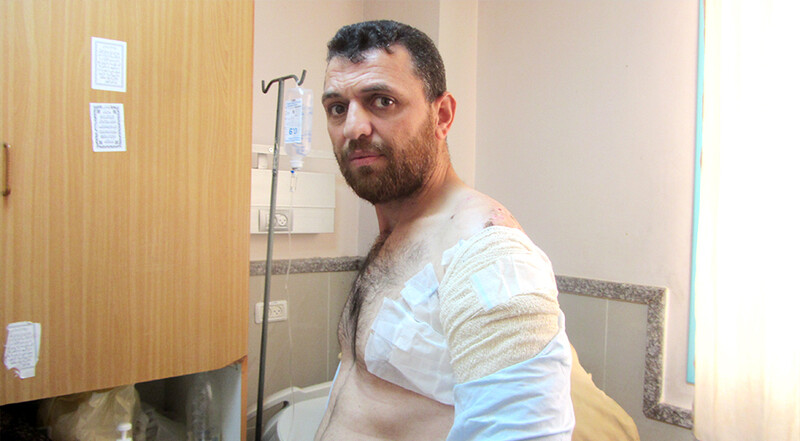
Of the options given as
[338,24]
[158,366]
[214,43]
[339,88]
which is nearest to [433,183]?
[339,88]

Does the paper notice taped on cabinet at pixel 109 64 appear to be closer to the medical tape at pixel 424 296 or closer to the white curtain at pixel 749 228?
the medical tape at pixel 424 296

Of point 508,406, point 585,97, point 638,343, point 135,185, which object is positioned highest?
point 585,97

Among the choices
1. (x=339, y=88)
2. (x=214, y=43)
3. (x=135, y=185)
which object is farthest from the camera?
(x=214, y=43)

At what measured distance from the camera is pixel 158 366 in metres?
1.16

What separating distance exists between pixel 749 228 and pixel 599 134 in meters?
0.54

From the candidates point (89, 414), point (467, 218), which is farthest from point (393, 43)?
point (89, 414)

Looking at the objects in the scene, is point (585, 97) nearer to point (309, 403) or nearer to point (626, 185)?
point (626, 185)

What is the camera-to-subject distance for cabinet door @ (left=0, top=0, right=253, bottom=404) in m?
1.01

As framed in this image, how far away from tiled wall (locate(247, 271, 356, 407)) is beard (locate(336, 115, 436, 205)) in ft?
2.88

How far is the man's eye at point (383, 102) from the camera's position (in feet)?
3.15

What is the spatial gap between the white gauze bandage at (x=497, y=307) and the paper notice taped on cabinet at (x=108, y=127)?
2.59 feet

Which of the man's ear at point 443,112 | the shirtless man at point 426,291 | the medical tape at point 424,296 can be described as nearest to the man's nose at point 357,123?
the shirtless man at point 426,291

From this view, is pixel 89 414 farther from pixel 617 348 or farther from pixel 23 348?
pixel 617 348

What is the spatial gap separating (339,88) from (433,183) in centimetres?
26
